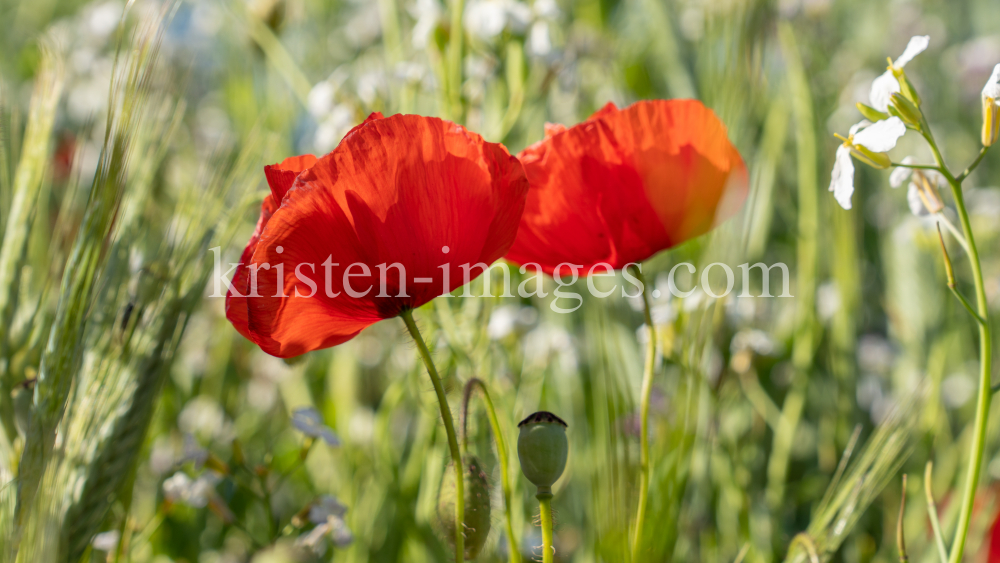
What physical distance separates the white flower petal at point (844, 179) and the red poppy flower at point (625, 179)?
44mm

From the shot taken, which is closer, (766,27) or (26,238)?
(766,27)

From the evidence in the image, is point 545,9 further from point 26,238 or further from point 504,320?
→ point 26,238

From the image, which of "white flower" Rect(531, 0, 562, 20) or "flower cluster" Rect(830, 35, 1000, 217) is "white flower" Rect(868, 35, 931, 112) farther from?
"white flower" Rect(531, 0, 562, 20)

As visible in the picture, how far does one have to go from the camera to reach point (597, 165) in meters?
0.36

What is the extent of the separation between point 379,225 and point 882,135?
21cm

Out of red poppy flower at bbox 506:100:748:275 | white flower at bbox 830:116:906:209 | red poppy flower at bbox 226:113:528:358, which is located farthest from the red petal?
white flower at bbox 830:116:906:209

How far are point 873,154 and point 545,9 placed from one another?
40 cm

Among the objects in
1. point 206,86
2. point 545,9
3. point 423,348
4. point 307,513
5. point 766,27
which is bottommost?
point 307,513

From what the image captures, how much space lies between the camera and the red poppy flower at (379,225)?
291 mm

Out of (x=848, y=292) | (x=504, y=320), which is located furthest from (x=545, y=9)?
(x=848, y=292)

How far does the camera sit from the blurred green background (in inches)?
14.6

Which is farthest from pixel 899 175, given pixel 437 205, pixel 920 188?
pixel 437 205

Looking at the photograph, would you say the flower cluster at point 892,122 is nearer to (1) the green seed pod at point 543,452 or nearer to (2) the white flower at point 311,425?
(1) the green seed pod at point 543,452

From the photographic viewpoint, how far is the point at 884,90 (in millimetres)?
317
